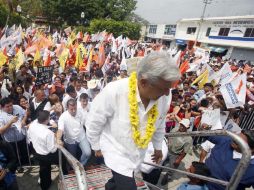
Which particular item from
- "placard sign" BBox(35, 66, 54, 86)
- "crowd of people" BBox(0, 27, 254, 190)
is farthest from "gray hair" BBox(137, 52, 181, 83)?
"placard sign" BBox(35, 66, 54, 86)

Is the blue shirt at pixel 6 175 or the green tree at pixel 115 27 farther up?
the green tree at pixel 115 27

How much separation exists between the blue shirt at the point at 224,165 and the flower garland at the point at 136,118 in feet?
4.01

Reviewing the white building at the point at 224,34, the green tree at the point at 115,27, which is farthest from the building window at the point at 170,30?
the green tree at the point at 115,27

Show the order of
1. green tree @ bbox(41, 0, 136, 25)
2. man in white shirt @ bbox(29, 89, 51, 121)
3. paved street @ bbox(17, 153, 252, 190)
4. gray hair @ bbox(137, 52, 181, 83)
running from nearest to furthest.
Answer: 1. gray hair @ bbox(137, 52, 181, 83)
2. paved street @ bbox(17, 153, 252, 190)
3. man in white shirt @ bbox(29, 89, 51, 121)
4. green tree @ bbox(41, 0, 136, 25)

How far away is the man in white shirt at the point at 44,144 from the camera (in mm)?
4340

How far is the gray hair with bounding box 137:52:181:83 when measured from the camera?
79.2 inches

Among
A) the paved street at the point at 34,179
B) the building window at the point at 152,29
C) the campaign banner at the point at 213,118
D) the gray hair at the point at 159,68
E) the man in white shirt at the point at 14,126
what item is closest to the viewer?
the gray hair at the point at 159,68

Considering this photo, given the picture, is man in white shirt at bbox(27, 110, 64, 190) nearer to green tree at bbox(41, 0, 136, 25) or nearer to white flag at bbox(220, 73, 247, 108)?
white flag at bbox(220, 73, 247, 108)

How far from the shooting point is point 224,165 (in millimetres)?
3098

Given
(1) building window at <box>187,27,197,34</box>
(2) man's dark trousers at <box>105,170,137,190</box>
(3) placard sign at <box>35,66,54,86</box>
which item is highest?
(1) building window at <box>187,27,197,34</box>

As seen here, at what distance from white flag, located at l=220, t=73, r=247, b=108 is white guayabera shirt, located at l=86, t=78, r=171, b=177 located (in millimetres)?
4232

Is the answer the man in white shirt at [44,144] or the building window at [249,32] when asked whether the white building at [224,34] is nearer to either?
the building window at [249,32]

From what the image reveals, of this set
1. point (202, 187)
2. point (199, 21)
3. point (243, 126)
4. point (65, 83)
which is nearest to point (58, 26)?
point (199, 21)

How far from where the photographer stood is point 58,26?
42906 millimetres
